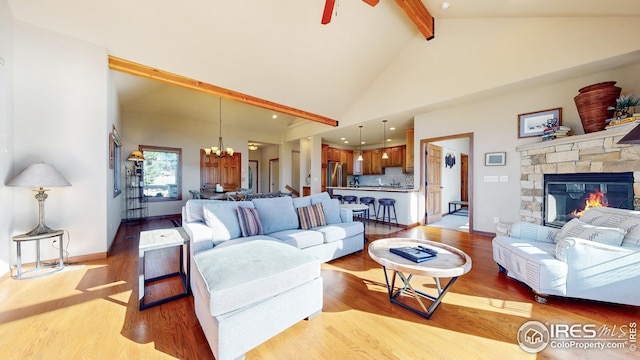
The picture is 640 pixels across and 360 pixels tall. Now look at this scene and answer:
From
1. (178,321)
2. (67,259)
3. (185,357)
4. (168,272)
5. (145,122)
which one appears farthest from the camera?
(145,122)

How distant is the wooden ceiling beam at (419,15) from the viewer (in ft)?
11.8

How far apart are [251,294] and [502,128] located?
5.02m

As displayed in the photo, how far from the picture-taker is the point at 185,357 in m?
1.42

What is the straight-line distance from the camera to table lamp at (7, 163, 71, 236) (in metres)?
2.48

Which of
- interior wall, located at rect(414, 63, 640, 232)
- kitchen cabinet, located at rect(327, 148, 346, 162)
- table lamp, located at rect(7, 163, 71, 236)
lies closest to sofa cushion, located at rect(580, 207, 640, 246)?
interior wall, located at rect(414, 63, 640, 232)

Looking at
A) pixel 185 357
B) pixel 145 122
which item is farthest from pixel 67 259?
pixel 145 122

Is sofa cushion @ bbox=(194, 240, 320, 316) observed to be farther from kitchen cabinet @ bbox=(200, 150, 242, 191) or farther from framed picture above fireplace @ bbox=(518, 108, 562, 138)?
kitchen cabinet @ bbox=(200, 150, 242, 191)

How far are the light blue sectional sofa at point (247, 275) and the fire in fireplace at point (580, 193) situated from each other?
3.60 meters

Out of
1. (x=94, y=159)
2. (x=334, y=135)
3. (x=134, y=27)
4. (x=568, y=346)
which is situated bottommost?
(x=568, y=346)

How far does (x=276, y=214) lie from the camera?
305 cm

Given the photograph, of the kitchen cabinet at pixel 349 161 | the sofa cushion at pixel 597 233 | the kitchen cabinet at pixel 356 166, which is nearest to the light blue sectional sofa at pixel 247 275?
the sofa cushion at pixel 597 233

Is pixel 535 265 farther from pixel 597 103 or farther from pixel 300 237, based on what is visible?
pixel 597 103

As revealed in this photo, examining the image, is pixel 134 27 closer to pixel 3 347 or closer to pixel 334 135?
pixel 3 347

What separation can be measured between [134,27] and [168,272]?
3.26 meters
